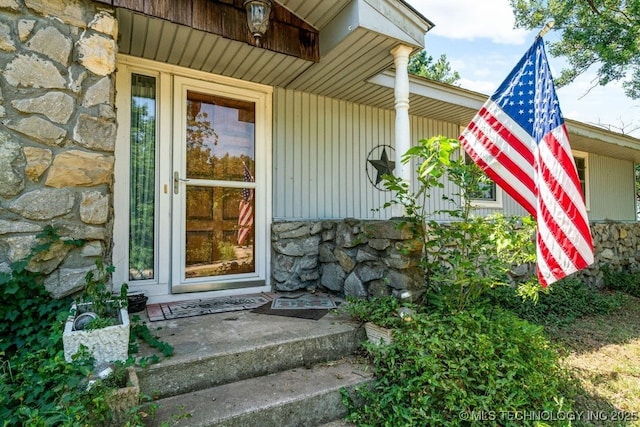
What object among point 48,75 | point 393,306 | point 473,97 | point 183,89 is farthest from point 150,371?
point 473,97

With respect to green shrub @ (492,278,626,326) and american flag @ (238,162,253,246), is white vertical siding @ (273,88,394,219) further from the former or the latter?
green shrub @ (492,278,626,326)

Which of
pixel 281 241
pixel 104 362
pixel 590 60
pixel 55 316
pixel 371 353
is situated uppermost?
pixel 590 60

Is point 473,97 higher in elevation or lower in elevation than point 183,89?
higher

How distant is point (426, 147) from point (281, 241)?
1811 mm

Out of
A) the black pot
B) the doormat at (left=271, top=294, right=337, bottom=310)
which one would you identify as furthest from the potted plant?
the doormat at (left=271, top=294, right=337, bottom=310)

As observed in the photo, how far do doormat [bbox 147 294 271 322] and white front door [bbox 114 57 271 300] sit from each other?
0.48 ft

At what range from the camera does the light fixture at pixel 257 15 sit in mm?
2545

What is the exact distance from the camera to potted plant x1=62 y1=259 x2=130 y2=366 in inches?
62.6

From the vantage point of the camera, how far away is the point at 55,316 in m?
1.88

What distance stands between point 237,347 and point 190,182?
66.4 inches

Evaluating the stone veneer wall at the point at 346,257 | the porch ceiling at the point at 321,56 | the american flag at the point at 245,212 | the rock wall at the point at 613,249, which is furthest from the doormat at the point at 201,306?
the rock wall at the point at 613,249

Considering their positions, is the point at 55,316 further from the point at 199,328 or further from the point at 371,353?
the point at 371,353

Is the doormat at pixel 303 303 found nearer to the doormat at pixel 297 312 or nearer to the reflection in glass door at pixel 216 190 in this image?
the doormat at pixel 297 312

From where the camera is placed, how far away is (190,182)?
313 cm
